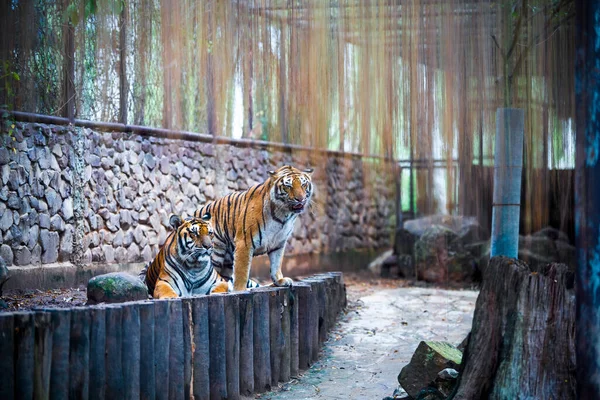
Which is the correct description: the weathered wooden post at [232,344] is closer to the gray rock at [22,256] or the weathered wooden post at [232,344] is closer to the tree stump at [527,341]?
the tree stump at [527,341]

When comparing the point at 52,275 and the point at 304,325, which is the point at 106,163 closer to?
the point at 52,275

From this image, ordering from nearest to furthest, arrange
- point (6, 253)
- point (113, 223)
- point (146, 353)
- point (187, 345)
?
point (146, 353), point (187, 345), point (6, 253), point (113, 223)

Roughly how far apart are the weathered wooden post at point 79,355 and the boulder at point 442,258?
949 cm

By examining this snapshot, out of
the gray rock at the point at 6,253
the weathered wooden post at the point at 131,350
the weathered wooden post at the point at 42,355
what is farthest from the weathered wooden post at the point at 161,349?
the gray rock at the point at 6,253

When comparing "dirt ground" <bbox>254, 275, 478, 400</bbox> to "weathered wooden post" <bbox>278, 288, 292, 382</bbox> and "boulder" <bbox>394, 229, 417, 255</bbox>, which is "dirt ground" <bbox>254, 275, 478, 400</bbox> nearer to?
"weathered wooden post" <bbox>278, 288, 292, 382</bbox>

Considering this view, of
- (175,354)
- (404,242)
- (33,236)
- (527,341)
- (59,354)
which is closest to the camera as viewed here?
(59,354)

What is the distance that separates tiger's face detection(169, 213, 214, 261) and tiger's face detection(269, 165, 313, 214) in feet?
2.43

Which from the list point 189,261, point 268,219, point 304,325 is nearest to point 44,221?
point 189,261

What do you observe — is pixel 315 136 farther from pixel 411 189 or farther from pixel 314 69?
pixel 411 189

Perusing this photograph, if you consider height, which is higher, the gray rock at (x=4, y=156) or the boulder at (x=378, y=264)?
the gray rock at (x=4, y=156)

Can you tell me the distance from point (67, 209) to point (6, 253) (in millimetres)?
1030

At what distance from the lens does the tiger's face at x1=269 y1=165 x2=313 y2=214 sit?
6.64 meters

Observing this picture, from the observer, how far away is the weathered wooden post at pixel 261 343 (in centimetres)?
548

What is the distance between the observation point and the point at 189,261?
6645mm
